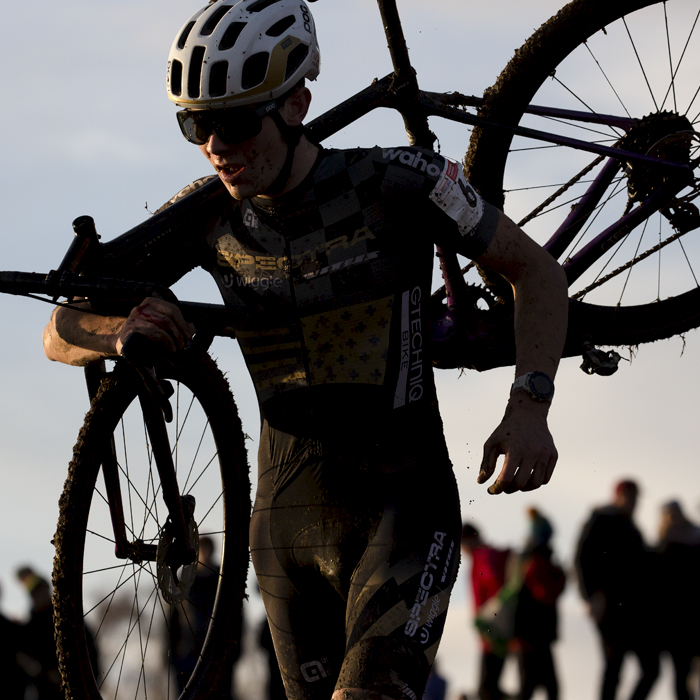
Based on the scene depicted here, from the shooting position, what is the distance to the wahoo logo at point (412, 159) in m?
2.94

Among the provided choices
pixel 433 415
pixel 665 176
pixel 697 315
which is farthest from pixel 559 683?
pixel 433 415

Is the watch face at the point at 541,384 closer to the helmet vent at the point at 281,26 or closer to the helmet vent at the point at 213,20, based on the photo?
the helmet vent at the point at 281,26

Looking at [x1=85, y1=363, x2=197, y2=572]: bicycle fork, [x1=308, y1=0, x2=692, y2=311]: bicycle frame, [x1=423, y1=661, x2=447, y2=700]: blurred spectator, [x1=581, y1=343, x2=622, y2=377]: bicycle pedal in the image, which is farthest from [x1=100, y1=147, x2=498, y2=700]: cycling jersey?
[x1=423, y1=661, x2=447, y2=700]: blurred spectator

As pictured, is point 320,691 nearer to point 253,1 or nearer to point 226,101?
point 226,101

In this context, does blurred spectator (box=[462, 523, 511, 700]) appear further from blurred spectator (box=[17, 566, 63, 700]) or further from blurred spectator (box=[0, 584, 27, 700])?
blurred spectator (box=[0, 584, 27, 700])

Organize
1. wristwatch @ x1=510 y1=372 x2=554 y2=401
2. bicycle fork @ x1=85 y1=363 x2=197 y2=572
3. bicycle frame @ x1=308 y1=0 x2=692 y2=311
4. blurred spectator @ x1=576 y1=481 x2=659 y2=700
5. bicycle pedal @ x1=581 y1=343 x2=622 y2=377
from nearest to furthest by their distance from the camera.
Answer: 1. wristwatch @ x1=510 y1=372 x2=554 y2=401
2. bicycle fork @ x1=85 y1=363 x2=197 y2=572
3. bicycle frame @ x1=308 y1=0 x2=692 y2=311
4. bicycle pedal @ x1=581 y1=343 x2=622 y2=377
5. blurred spectator @ x1=576 y1=481 x2=659 y2=700

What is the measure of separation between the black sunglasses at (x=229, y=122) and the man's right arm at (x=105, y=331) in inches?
20.2

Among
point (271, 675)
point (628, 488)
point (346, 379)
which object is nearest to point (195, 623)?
point (346, 379)

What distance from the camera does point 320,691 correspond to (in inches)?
119

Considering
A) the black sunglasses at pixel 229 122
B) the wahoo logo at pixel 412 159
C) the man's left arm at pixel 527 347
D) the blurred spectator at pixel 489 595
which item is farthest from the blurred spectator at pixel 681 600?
the black sunglasses at pixel 229 122

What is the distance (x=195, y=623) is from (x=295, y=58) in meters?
2.23

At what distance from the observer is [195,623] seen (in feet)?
13.3

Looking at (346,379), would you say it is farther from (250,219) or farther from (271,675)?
(271,675)

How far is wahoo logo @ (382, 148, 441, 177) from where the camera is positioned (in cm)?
294
